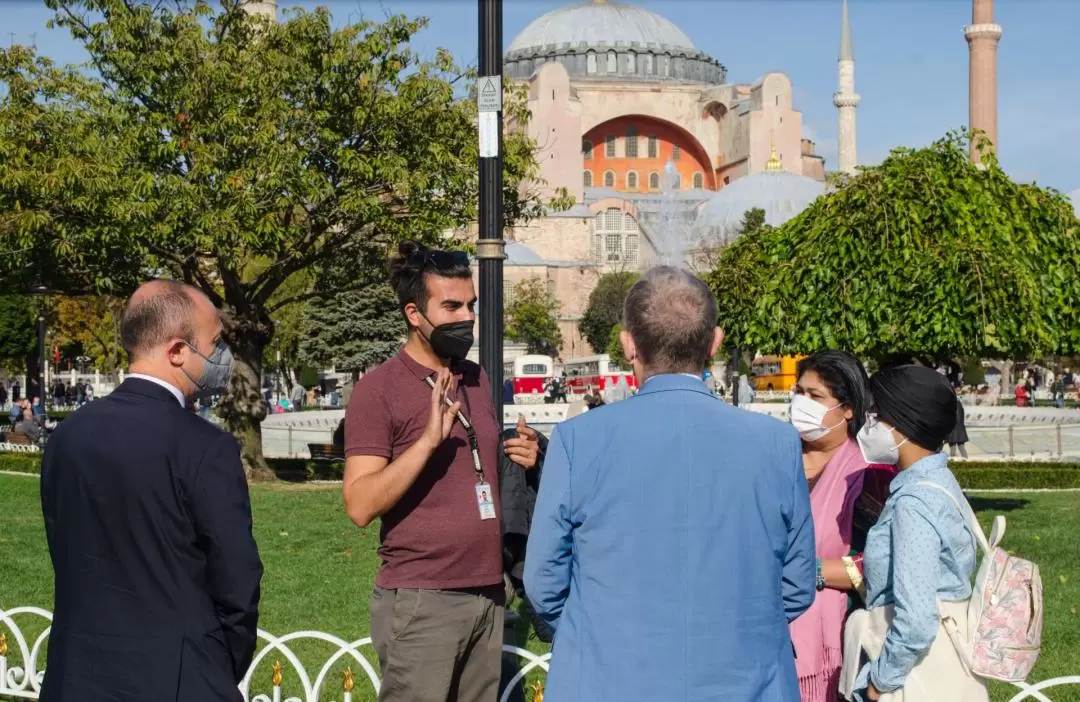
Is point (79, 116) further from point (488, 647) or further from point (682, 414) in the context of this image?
point (682, 414)

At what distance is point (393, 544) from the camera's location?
11.6 feet

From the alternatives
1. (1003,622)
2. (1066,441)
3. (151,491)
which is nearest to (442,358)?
(151,491)

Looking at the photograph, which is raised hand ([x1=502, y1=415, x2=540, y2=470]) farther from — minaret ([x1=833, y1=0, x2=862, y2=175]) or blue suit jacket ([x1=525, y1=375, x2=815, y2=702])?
minaret ([x1=833, y1=0, x2=862, y2=175])

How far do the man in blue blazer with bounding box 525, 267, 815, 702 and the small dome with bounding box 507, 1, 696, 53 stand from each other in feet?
324

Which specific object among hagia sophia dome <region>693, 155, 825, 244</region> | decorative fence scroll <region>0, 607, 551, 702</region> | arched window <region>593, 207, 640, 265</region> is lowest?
decorative fence scroll <region>0, 607, 551, 702</region>

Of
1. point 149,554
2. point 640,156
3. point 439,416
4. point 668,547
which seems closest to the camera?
point 668,547

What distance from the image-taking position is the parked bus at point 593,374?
43.8m

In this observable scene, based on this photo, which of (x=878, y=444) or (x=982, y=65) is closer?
(x=878, y=444)

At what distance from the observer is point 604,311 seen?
65.5 meters

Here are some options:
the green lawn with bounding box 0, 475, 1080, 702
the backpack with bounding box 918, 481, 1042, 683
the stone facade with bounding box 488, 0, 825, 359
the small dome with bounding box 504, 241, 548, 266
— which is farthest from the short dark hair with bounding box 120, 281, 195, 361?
the small dome with bounding box 504, 241, 548, 266

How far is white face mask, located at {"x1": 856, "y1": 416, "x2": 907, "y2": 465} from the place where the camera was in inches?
133

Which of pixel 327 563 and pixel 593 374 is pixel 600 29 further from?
pixel 327 563

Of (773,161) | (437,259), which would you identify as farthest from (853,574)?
(773,161)

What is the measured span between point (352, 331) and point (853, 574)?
41961 millimetres
